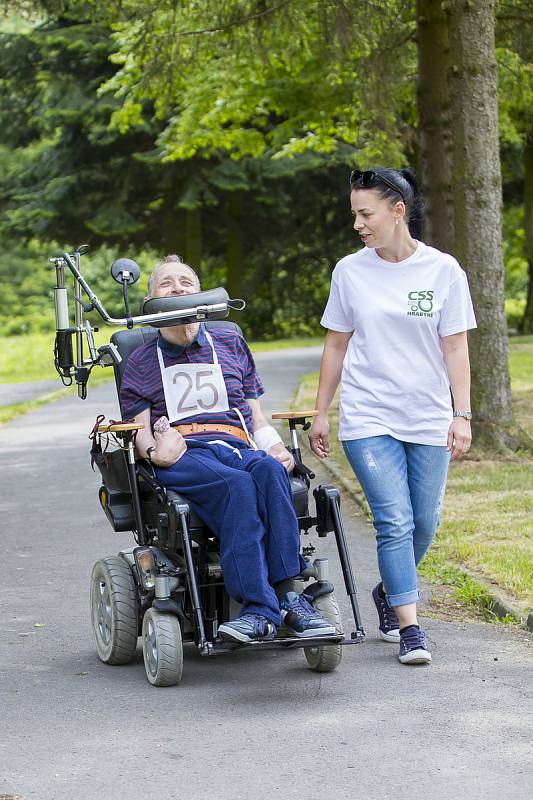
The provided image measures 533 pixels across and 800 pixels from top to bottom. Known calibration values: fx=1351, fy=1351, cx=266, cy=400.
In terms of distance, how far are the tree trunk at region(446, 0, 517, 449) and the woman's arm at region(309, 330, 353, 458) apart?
19.0 feet

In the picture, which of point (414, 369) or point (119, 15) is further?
point (119, 15)

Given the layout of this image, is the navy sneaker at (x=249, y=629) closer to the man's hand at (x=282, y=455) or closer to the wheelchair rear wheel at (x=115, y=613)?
the wheelchair rear wheel at (x=115, y=613)

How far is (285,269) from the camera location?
1618 inches

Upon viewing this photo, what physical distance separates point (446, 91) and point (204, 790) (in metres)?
10.9

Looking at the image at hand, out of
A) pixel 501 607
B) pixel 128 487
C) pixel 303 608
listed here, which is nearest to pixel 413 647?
pixel 303 608

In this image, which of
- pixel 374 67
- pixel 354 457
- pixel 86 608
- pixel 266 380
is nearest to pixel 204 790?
pixel 354 457

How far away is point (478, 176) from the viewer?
11.3 metres

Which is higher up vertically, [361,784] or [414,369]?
[414,369]

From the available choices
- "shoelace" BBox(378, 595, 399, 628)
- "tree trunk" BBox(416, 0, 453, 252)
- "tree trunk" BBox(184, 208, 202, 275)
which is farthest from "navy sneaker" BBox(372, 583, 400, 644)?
"tree trunk" BBox(184, 208, 202, 275)

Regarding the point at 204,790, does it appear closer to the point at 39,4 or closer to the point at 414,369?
the point at 414,369

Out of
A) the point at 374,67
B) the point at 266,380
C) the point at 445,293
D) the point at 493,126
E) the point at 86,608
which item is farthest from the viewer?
the point at 266,380

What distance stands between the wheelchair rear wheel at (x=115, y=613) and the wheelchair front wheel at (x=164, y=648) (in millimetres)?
291

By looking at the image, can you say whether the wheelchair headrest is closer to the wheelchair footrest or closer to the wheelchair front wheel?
the wheelchair front wheel

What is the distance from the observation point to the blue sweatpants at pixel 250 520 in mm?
5074
